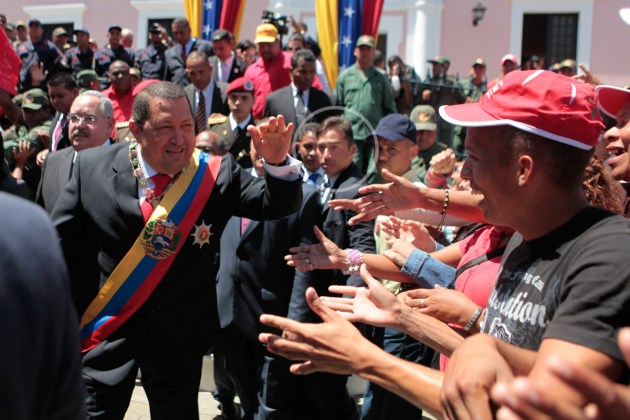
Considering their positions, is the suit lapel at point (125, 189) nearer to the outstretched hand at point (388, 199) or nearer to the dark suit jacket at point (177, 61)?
the outstretched hand at point (388, 199)

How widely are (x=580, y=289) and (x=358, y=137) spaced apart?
18.1ft

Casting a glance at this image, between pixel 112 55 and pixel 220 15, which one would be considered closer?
pixel 112 55

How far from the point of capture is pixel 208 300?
11.4 ft

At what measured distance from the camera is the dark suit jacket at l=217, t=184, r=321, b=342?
4.16m

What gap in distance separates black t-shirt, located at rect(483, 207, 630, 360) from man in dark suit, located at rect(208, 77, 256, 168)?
492 centimetres

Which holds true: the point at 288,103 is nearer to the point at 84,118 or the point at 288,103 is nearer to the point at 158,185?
the point at 84,118

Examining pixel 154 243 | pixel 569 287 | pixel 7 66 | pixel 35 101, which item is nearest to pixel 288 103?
pixel 35 101

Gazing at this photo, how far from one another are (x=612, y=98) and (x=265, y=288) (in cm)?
225

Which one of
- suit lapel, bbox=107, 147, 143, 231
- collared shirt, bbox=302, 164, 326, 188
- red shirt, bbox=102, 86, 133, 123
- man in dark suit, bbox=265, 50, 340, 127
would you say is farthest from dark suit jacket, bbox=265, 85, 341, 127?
suit lapel, bbox=107, 147, 143, 231

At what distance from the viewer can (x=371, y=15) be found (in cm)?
1066

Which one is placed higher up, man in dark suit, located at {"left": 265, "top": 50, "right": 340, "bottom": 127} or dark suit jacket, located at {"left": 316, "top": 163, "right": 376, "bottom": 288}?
man in dark suit, located at {"left": 265, "top": 50, "right": 340, "bottom": 127}

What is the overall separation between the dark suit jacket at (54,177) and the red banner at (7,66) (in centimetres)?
50

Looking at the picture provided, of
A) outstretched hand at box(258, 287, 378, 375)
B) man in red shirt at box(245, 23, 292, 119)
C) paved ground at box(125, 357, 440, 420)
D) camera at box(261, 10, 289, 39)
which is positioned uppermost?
camera at box(261, 10, 289, 39)

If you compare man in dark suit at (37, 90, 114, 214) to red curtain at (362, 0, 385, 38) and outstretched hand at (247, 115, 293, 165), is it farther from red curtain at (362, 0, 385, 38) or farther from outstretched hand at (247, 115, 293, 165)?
red curtain at (362, 0, 385, 38)
